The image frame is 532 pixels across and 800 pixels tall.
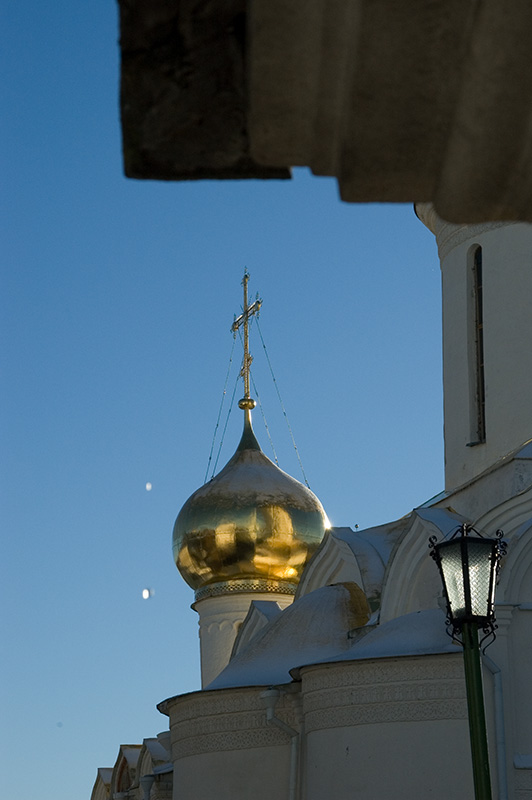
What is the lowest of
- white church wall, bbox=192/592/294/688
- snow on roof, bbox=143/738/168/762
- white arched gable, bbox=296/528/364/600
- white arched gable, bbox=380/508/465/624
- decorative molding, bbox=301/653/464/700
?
decorative molding, bbox=301/653/464/700

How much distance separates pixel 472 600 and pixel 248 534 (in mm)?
12389

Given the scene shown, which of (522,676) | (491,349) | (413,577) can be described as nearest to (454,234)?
(491,349)

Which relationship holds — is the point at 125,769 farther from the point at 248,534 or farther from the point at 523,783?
the point at 523,783

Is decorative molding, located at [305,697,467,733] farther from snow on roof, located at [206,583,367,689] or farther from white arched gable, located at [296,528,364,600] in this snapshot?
white arched gable, located at [296,528,364,600]

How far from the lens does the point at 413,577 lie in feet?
38.0

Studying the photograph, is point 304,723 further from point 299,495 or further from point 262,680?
point 299,495

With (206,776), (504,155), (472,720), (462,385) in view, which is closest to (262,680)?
(206,776)

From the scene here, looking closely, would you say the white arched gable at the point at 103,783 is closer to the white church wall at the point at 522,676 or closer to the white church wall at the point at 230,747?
the white church wall at the point at 230,747

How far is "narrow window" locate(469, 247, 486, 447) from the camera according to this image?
40.6 ft

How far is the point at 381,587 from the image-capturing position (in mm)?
12281

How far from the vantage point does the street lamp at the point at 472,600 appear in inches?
206

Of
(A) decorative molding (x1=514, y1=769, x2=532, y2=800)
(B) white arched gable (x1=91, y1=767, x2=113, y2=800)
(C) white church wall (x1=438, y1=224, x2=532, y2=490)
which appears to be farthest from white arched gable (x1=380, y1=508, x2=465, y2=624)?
(B) white arched gable (x1=91, y1=767, x2=113, y2=800)

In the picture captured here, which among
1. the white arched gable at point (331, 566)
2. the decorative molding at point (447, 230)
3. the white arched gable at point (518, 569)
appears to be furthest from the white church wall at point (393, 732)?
the decorative molding at point (447, 230)

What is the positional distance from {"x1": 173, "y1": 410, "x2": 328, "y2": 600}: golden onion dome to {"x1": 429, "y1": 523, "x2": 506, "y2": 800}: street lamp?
12.2 meters
